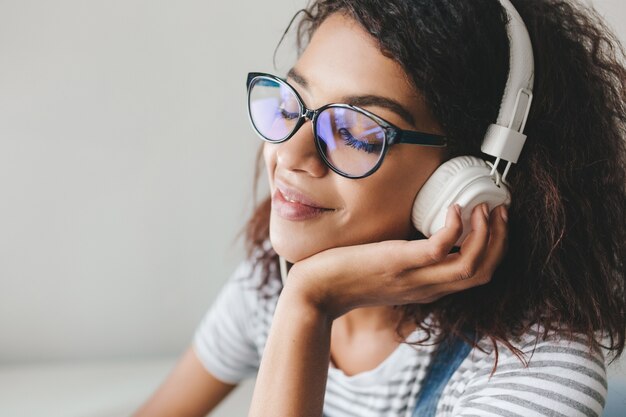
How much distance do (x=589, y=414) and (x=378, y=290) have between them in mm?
335

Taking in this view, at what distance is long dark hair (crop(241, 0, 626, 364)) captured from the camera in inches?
38.8

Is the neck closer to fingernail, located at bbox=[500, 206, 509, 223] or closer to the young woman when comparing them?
the young woman

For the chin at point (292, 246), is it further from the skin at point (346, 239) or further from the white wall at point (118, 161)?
the white wall at point (118, 161)

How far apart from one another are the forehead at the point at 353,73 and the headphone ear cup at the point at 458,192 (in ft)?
0.27

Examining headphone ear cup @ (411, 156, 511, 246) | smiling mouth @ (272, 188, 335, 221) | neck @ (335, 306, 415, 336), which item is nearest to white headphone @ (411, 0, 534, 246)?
headphone ear cup @ (411, 156, 511, 246)

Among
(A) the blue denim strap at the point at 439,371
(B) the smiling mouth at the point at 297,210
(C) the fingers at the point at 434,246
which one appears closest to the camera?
(C) the fingers at the point at 434,246

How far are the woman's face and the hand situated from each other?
0.04m

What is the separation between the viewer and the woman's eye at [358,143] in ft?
3.28

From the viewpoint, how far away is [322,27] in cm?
108

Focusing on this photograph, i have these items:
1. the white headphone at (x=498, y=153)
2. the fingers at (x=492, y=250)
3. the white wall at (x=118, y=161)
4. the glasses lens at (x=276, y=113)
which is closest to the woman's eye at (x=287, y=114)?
the glasses lens at (x=276, y=113)

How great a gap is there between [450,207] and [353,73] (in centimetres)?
23

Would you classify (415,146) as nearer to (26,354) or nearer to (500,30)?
(500,30)

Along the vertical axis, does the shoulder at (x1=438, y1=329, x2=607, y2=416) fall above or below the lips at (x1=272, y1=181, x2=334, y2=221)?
below

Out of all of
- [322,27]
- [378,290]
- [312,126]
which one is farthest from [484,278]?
[322,27]
